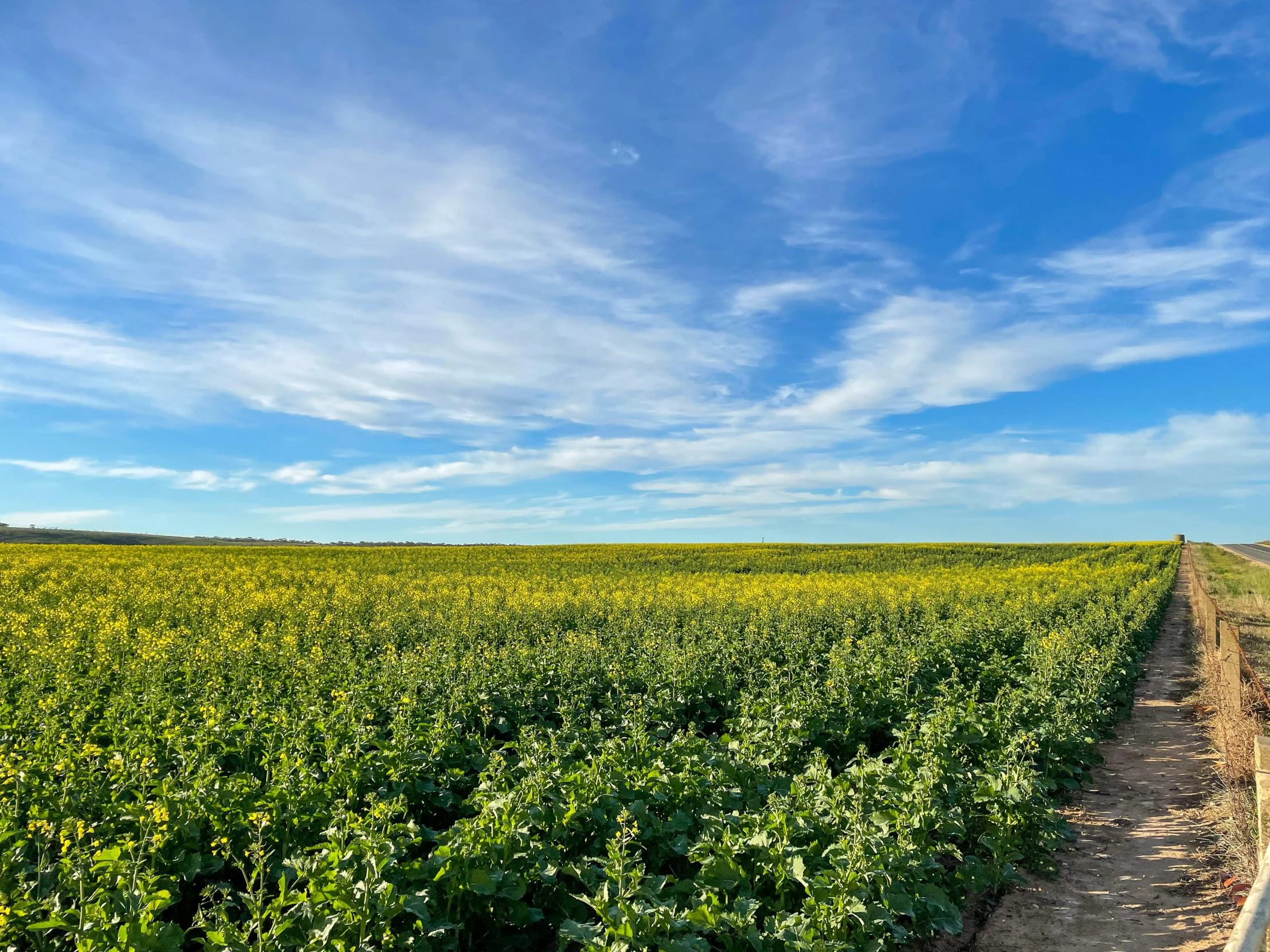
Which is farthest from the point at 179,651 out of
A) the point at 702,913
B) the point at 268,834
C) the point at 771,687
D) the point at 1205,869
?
the point at 1205,869

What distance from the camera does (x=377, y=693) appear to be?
34.0 ft

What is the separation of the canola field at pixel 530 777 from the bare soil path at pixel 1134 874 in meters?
0.41

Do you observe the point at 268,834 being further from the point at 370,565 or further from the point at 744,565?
the point at 744,565

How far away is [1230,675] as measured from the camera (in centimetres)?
1156

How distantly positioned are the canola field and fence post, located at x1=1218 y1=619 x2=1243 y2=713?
1.63 meters

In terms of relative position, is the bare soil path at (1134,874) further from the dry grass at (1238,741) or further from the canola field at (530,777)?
the canola field at (530,777)

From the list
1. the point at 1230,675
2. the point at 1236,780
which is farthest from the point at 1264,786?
the point at 1230,675

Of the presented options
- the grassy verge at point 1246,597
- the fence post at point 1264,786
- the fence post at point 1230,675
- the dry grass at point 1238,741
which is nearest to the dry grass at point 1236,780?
the dry grass at point 1238,741

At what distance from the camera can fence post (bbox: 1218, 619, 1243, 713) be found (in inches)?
422

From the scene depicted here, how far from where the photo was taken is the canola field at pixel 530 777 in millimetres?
4492

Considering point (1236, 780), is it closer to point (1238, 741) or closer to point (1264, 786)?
point (1238, 741)

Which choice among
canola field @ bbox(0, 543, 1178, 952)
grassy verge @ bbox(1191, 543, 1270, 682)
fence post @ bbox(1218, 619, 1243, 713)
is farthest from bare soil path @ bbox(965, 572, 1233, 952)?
grassy verge @ bbox(1191, 543, 1270, 682)

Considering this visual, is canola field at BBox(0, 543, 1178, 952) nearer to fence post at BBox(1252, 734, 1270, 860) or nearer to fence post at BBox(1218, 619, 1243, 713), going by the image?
fence post at BBox(1218, 619, 1243, 713)

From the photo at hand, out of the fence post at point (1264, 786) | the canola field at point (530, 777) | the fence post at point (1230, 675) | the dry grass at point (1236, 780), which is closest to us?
the canola field at point (530, 777)
